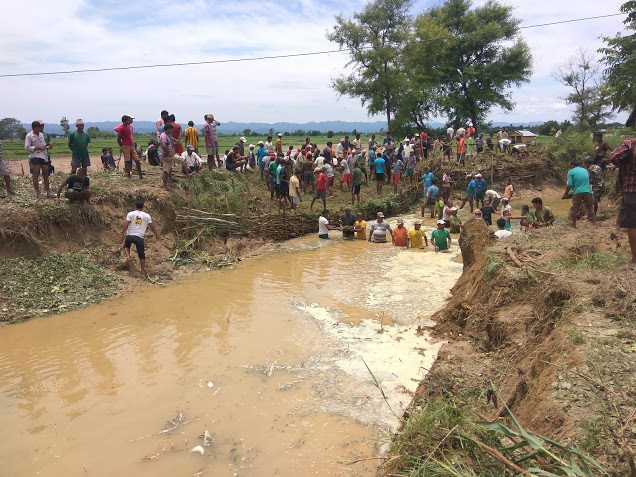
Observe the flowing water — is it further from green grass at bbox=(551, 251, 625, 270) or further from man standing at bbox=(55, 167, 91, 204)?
man standing at bbox=(55, 167, 91, 204)

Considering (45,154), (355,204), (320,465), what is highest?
(45,154)

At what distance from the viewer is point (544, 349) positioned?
4566mm

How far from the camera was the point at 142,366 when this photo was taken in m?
7.07

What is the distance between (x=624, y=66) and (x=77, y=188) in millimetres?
20427

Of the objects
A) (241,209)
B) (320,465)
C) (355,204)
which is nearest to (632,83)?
(355,204)

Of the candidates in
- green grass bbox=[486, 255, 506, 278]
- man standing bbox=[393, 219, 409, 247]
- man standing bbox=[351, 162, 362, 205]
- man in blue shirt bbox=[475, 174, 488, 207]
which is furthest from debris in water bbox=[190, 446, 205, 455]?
man in blue shirt bbox=[475, 174, 488, 207]

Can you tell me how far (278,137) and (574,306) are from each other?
1415 cm

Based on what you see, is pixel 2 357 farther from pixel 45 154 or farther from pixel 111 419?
pixel 45 154

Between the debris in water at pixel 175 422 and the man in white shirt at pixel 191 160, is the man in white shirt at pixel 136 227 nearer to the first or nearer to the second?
the man in white shirt at pixel 191 160

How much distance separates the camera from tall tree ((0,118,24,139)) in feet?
170

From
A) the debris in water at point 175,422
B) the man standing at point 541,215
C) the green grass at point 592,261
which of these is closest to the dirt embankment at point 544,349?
the green grass at point 592,261

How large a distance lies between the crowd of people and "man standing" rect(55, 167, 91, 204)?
0.02 m

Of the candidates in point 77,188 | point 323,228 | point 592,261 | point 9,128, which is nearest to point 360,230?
point 323,228

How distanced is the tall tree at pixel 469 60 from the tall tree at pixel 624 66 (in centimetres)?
1130
